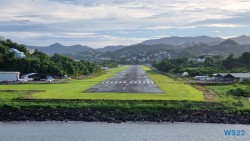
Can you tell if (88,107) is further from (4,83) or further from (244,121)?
(4,83)

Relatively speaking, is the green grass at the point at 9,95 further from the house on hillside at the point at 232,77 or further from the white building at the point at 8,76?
the house on hillside at the point at 232,77

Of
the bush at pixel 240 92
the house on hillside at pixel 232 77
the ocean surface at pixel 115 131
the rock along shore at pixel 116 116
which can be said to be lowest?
the ocean surface at pixel 115 131

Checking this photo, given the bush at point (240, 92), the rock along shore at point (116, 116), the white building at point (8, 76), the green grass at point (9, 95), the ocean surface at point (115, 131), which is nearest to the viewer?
the ocean surface at point (115, 131)

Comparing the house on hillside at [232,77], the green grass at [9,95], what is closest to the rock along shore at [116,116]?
the green grass at [9,95]

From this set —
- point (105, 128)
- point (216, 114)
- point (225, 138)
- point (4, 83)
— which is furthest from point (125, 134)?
point (4, 83)
